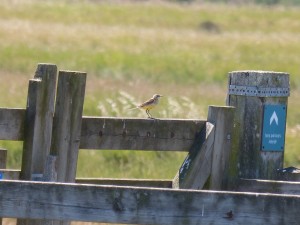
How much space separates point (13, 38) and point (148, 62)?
5957 mm

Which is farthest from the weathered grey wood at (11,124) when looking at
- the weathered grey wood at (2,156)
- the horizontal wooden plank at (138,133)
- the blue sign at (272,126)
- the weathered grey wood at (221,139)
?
the blue sign at (272,126)

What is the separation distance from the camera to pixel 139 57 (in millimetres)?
28656

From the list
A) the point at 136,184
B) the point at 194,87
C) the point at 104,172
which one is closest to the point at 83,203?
the point at 136,184

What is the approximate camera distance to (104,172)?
11.5 meters

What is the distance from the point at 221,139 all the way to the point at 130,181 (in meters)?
0.84

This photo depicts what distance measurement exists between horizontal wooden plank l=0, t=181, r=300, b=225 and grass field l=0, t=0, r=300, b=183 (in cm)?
632

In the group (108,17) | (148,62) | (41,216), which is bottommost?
(41,216)

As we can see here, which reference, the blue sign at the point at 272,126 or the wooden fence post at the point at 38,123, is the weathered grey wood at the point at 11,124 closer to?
the wooden fence post at the point at 38,123

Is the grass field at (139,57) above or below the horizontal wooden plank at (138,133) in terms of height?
above

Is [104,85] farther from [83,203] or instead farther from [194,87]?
[83,203]

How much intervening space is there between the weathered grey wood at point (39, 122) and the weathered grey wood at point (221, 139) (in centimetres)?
82

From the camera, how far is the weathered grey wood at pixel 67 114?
19.3 ft

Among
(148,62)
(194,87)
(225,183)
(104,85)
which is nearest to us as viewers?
(225,183)

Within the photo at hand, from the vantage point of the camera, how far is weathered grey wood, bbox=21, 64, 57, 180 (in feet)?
18.8
